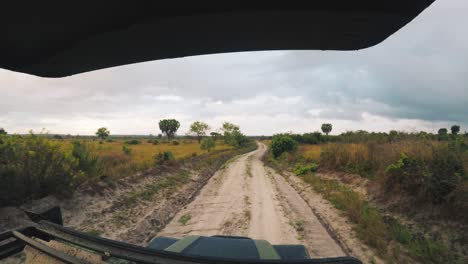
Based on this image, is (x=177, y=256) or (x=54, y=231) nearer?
(x=177, y=256)

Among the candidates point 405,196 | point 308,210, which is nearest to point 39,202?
point 308,210

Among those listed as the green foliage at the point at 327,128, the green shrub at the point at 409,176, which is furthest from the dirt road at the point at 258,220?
the green foliage at the point at 327,128

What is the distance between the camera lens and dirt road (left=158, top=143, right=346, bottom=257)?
6461 millimetres

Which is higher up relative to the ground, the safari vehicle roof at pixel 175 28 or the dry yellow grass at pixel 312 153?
the safari vehicle roof at pixel 175 28

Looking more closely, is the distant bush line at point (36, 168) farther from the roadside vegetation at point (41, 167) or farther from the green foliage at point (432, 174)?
the green foliage at point (432, 174)

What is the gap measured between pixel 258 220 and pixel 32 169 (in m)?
6.87

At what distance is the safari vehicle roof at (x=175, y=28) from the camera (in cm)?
128

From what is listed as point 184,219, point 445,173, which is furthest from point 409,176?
point 184,219

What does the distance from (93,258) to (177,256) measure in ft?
1.47

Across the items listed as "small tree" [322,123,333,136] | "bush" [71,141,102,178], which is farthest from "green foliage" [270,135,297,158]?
"small tree" [322,123,333,136]

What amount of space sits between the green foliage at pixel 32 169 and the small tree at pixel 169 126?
385 feet

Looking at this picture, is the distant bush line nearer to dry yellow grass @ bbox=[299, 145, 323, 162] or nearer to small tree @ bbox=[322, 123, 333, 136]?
dry yellow grass @ bbox=[299, 145, 323, 162]

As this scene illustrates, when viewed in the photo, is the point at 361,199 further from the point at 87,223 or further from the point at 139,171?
the point at 139,171

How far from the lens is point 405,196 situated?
343 inches
